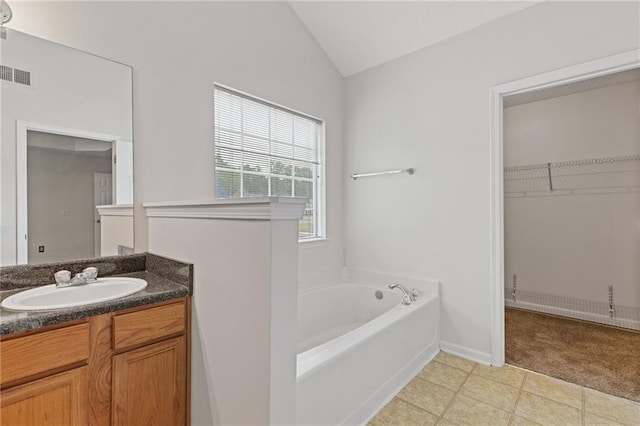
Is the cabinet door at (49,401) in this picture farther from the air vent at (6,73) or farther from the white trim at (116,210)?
the air vent at (6,73)

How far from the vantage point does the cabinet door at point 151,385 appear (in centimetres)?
123

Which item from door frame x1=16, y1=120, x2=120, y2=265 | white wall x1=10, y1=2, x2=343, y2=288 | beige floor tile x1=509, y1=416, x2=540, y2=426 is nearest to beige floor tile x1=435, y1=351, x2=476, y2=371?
beige floor tile x1=509, y1=416, x2=540, y2=426

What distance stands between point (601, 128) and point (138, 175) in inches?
164

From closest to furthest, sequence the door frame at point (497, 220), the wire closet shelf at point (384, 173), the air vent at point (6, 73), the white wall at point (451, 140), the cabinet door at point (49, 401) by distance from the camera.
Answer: the cabinet door at point (49, 401), the air vent at point (6, 73), the white wall at point (451, 140), the door frame at point (497, 220), the wire closet shelf at point (384, 173)

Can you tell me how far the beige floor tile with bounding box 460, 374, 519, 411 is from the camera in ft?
5.89

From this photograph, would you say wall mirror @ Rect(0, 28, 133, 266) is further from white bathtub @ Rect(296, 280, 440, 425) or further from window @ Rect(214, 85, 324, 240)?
white bathtub @ Rect(296, 280, 440, 425)

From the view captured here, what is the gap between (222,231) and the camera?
1226 millimetres

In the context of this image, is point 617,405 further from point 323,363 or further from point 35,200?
point 35,200

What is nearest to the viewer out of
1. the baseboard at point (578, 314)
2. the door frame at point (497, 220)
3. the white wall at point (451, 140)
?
the white wall at point (451, 140)

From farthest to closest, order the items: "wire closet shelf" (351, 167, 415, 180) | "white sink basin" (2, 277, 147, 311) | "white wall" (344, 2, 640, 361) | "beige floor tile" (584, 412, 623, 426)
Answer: "wire closet shelf" (351, 167, 415, 180), "white wall" (344, 2, 640, 361), "beige floor tile" (584, 412, 623, 426), "white sink basin" (2, 277, 147, 311)

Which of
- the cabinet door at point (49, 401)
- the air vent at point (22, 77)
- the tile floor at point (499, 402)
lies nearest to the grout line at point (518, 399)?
the tile floor at point (499, 402)

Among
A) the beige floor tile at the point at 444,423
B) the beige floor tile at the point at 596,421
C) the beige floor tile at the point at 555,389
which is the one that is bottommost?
the beige floor tile at the point at 444,423

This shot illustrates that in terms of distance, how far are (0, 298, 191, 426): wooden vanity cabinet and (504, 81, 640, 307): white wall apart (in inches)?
147

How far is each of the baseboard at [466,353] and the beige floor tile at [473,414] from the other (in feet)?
1.82
